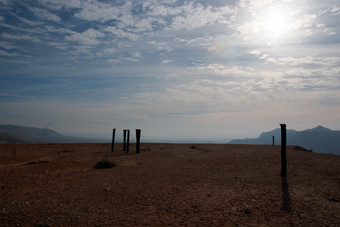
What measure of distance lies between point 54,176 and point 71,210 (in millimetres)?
6151

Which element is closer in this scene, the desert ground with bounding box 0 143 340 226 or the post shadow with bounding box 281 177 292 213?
the desert ground with bounding box 0 143 340 226

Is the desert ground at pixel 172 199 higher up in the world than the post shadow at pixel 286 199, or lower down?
lower down

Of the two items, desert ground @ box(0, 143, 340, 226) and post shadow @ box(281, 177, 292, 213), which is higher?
post shadow @ box(281, 177, 292, 213)

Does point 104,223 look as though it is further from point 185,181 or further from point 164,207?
point 185,181

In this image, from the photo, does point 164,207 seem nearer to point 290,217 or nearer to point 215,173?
point 290,217

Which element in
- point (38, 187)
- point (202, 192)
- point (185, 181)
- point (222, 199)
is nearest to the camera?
point (222, 199)

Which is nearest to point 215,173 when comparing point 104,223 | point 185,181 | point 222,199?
point 185,181

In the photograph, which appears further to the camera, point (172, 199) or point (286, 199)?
point (172, 199)

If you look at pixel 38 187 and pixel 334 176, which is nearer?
pixel 38 187

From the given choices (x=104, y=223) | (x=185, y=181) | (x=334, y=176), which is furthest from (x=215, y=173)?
(x=104, y=223)

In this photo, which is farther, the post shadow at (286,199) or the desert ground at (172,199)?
the post shadow at (286,199)

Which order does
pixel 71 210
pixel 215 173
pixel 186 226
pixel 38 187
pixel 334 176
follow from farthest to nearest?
pixel 215 173, pixel 334 176, pixel 38 187, pixel 71 210, pixel 186 226

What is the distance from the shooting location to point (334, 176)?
39.8 ft

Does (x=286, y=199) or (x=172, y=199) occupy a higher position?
(x=286, y=199)
